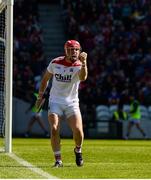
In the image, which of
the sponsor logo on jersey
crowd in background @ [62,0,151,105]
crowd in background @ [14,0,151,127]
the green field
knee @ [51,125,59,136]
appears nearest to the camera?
the green field

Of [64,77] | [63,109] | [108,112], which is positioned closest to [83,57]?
[64,77]

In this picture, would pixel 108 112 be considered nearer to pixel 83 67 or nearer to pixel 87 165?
pixel 87 165

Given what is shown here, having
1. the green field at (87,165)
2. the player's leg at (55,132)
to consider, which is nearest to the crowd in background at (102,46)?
the green field at (87,165)

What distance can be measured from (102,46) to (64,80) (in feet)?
72.6

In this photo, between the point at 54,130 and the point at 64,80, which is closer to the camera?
the point at 54,130

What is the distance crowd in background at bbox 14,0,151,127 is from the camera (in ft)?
111

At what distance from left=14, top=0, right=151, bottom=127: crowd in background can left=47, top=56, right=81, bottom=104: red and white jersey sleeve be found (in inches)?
707

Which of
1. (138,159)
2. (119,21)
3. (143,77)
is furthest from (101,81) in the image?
(138,159)

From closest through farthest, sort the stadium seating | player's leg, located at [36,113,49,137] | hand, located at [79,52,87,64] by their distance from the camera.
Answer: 1. hand, located at [79,52,87,64]
2. player's leg, located at [36,113,49,137]
3. the stadium seating

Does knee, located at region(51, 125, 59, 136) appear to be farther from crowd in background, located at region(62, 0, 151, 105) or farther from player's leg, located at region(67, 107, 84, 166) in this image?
crowd in background, located at region(62, 0, 151, 105)

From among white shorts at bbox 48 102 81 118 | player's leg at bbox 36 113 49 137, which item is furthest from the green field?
player's leg at bbox 36 113 49 137

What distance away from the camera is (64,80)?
1476 centimetres

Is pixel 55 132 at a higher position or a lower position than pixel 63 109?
lower

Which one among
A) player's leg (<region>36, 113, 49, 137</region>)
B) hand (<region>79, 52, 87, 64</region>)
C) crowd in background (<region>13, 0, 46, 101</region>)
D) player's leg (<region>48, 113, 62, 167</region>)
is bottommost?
player's leg (<region>48, 113, 62, 167</region>)
